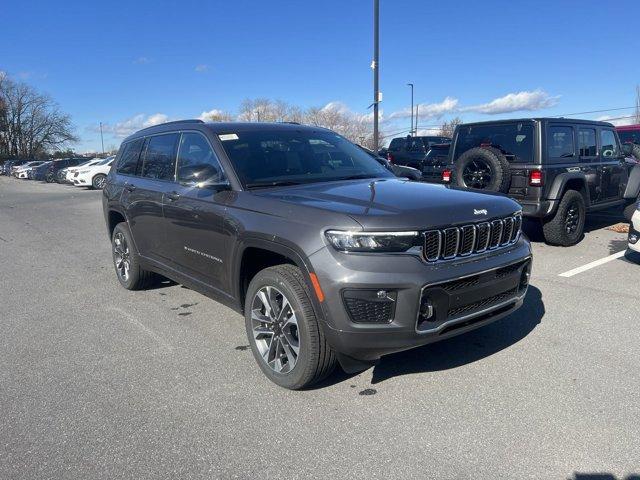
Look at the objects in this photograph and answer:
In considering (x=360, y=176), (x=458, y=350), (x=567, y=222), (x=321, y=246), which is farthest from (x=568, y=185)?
(x=321, y=246)

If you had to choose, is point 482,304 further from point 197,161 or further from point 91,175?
point 91,175

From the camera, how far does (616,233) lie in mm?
8938

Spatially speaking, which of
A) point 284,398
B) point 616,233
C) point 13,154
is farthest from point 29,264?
point 13,154

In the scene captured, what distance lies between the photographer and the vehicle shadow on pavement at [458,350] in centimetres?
370

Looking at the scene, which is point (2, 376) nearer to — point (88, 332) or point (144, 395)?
point (88, 332)

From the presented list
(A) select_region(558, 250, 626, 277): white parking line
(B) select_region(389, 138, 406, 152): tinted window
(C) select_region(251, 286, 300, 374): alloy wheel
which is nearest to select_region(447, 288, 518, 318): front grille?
(C) select_region(251, 286, 300, 374): alloy wheel

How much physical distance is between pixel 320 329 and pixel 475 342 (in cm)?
159

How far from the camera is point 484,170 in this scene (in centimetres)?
743

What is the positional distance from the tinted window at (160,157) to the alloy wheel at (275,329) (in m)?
1.80

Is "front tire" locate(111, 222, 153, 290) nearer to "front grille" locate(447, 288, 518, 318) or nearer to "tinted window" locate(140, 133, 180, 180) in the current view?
"tinted window" locate(140, 133, 180, 180)

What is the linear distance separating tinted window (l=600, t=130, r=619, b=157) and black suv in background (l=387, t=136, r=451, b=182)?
7.24 meters

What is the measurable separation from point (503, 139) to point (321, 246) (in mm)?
5745

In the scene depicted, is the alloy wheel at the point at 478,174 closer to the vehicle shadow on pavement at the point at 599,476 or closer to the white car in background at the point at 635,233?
the white car in background at the point at 635,233

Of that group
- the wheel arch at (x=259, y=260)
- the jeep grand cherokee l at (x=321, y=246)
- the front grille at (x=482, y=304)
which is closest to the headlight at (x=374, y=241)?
the jeep grand cherokee l at (x=321, y=246)
